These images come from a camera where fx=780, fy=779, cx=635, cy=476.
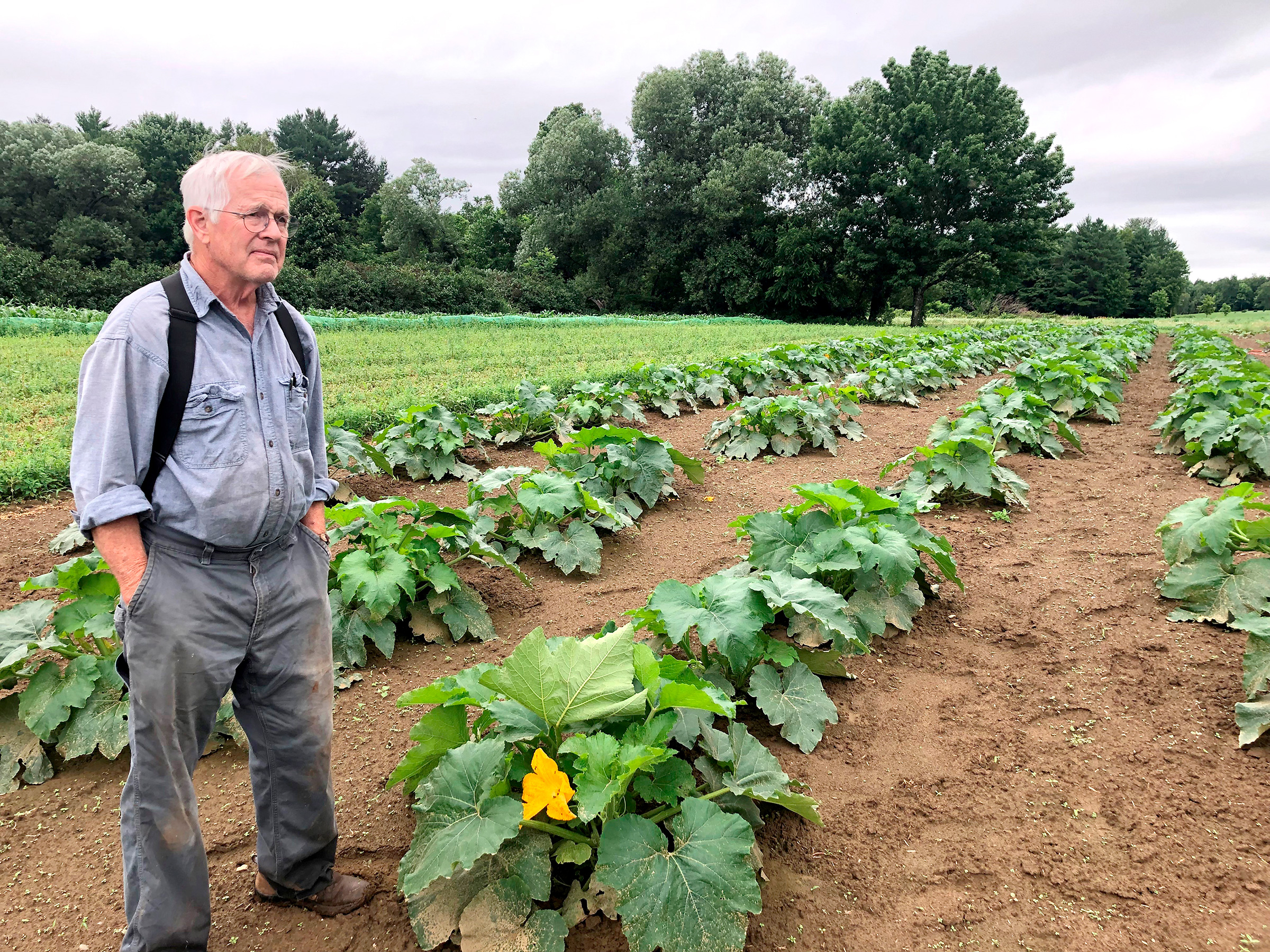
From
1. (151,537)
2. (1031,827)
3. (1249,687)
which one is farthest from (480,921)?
(1249,687)

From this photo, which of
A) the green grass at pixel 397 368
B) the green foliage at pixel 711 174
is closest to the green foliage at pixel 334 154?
the green foliage at pixel 711 174

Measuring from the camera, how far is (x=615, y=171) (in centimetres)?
4188

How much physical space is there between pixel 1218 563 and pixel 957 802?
214cm

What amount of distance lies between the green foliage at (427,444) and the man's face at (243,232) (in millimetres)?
4552

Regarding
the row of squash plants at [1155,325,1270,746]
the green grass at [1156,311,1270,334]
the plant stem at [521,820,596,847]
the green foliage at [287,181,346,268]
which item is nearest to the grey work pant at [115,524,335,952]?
the plant stem at [521,820,596,847]

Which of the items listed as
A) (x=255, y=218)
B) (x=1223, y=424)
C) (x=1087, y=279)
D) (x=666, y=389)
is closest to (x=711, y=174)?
(x=666, y=389)

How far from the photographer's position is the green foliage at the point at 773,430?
7504 millimetres

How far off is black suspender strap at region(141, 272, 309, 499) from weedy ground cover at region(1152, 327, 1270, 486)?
23.2ft

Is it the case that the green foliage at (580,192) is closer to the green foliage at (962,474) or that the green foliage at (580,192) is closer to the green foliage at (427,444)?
the green foliage at (427,444)

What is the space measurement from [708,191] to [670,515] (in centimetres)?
3471

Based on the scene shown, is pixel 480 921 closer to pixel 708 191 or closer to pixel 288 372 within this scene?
pixel 288 372

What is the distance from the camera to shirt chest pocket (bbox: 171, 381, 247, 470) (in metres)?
1.89

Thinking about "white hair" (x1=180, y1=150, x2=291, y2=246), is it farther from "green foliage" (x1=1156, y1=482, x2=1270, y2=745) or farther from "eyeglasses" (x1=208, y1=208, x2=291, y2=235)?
"green foliage" (x1=1156, y1=482, x2=1270, y2=745)

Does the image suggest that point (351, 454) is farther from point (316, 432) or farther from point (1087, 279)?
point (1087, 279)
